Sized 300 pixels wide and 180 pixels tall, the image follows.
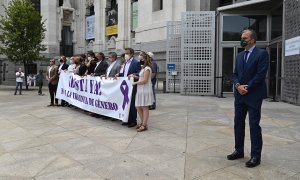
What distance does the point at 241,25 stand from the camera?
16.5 metres

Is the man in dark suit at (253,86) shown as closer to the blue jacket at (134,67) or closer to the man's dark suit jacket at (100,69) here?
the blue jacket at (134,67)

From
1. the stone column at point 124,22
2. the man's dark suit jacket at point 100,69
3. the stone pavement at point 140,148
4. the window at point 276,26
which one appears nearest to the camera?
the stone pavement at point 140,148

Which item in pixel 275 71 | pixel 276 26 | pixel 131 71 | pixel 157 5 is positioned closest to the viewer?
pixel 131 71

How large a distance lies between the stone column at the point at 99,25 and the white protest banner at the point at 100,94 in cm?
2097

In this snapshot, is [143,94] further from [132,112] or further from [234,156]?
[234,156]

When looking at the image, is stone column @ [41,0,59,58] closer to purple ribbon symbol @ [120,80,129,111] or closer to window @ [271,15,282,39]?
window @ [271,15,282,39]

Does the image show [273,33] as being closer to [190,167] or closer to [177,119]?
[177,119]

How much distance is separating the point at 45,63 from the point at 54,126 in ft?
85.1

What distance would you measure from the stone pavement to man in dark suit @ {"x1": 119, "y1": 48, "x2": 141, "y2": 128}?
1.19 feet

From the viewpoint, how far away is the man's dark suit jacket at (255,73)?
496cm

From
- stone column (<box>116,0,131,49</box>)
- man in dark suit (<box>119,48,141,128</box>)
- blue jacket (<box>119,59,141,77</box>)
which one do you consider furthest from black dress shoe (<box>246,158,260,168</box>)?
stone column (<box>116,0,131,49</box>)

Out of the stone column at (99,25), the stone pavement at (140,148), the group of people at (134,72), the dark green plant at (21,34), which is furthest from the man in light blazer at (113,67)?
the stone column at (99,25)

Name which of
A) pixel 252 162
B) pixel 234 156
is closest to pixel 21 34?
pixel 234 156

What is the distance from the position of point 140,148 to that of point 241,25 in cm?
1216
